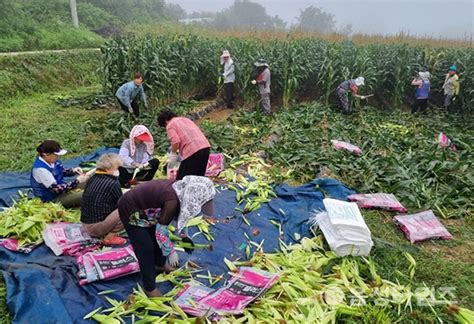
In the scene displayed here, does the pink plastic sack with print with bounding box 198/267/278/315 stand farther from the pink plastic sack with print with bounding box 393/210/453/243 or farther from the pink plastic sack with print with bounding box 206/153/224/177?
the pink plastic sack with print with bounding box 206/153/224/177

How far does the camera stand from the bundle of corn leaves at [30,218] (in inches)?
147

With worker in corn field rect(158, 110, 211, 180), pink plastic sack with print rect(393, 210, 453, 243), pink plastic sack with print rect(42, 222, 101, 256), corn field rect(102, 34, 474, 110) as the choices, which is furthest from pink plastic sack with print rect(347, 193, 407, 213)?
corn field rect(102, 34, 474, 110)

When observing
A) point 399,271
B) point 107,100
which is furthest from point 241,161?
point 107,100

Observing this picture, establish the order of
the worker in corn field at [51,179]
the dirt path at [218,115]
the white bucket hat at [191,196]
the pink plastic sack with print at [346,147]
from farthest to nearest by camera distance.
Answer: the dirt path at [218,115] < the pink plastic sack with print at [346,147] < the worker in corn field at [51,179] < the white bucket hat at [191,196]

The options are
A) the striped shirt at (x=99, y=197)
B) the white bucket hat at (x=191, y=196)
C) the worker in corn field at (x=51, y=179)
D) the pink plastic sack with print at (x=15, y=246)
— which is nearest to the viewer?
the white bucket hat at (x=191, y=196)

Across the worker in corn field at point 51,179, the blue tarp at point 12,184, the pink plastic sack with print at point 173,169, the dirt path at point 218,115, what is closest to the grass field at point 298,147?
the blue tarp at point 12,184

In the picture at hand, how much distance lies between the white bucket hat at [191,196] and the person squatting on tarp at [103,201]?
1.07m

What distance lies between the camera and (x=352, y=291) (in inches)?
127

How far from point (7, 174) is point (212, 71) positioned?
713cm

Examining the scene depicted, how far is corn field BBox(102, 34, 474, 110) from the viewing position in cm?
1012

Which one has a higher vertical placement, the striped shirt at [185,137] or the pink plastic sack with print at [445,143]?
the striped shirt at [185,137]

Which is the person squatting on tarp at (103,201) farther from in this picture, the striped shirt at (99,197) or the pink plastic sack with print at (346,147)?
the pink plastic sack with print at (346,147)

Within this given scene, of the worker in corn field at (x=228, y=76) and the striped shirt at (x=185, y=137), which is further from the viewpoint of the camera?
the worker in corn field at (x=228, y=76)

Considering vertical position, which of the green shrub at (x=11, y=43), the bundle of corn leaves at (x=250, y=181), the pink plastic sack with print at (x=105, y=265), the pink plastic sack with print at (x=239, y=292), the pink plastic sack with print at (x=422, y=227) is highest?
the green shrub at (x=11, y=43)
